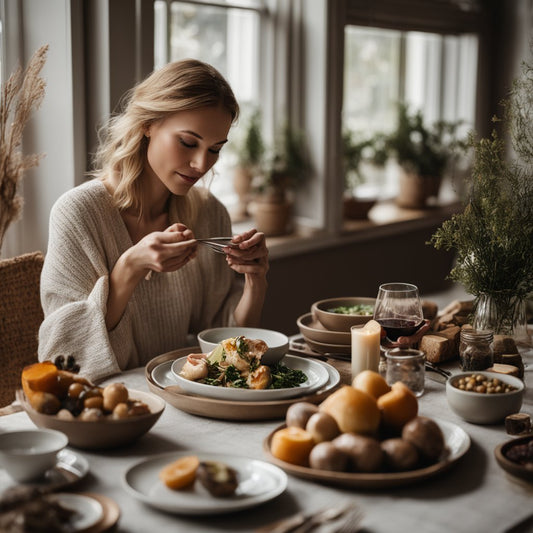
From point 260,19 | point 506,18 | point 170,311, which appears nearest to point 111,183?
point 170,311

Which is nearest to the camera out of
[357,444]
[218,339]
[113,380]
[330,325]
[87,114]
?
[357,444]

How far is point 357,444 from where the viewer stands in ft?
4.11

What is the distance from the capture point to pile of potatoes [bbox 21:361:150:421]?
4.43 ft

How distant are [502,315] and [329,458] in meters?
0.90

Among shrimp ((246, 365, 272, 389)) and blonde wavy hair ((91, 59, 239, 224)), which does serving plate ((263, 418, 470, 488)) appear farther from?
blonde wavy hair ((91, 59, 239, 224))

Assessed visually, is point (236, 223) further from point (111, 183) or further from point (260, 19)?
point (111, 183)

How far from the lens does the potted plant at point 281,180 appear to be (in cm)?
361

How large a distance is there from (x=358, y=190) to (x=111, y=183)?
2.43m

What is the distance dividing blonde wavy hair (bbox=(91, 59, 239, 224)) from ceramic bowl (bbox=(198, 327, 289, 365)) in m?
0.52

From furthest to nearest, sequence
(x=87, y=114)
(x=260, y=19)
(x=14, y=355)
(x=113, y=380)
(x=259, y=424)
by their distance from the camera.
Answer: (x=260, y=19) → (x=87, y=114) → (x=14, y=355) → (x=113, y=380) → (x=259, y=424)

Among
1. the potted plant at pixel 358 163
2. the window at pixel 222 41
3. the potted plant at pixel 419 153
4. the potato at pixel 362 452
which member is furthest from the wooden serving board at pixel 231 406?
the potted plant at pixel 419 153

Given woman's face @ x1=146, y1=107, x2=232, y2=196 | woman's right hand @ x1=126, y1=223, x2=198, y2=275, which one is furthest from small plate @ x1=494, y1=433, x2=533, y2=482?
woman's face @ x1=146, y1=107, x2=232, y2=196

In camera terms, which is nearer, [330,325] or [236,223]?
[330,325]

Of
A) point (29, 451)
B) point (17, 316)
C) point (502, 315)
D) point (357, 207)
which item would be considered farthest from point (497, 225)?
point (357, 207)
